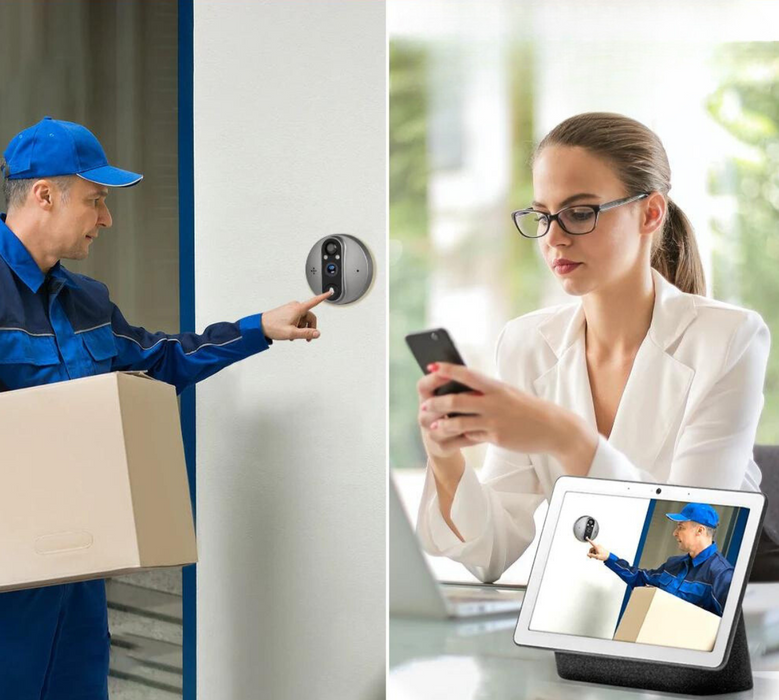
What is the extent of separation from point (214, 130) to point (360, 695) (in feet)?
3.84

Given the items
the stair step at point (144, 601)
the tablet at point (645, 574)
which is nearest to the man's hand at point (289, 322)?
the tablet at point (645, 574)

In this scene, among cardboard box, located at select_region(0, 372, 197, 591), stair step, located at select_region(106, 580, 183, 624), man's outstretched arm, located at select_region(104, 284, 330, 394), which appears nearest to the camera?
cardboard box, located at select_region(0, 372, 197, 591)

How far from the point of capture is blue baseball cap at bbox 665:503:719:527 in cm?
159

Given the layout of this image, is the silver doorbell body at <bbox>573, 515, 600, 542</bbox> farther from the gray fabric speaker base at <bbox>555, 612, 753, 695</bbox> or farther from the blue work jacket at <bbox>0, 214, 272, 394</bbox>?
the blue work jacket at <bbox>0, 214, 272, 394</bbox>

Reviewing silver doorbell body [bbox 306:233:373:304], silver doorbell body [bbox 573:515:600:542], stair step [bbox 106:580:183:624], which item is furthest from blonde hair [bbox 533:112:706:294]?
stair step [bbox 106:580:183:624]

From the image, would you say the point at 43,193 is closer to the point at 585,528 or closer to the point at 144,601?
the point at 144,601

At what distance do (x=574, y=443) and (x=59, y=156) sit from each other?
102 cm

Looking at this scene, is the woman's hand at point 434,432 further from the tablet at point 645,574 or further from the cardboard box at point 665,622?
the cardboard box at point 665,622

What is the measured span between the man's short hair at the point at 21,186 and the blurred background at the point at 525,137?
0.58 metres

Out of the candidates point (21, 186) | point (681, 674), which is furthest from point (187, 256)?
point (681, 674)

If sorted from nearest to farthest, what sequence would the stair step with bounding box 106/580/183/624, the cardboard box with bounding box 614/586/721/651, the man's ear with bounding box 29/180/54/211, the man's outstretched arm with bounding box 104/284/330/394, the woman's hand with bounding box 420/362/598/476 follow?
the cardboard box with bounding box 614/586/721/651 < the woman's hand with bounding box 420/362/598/476 < the man's ear with bounding box 29/180/54/211 < the man's outstretched arm with bounding box 104/284/330/394 < the stair step with bounding box 106/580/183/624

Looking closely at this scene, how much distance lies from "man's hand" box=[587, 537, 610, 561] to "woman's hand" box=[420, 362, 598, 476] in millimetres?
145

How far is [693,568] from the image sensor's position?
1.57 metres

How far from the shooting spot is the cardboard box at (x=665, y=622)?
1523mm
